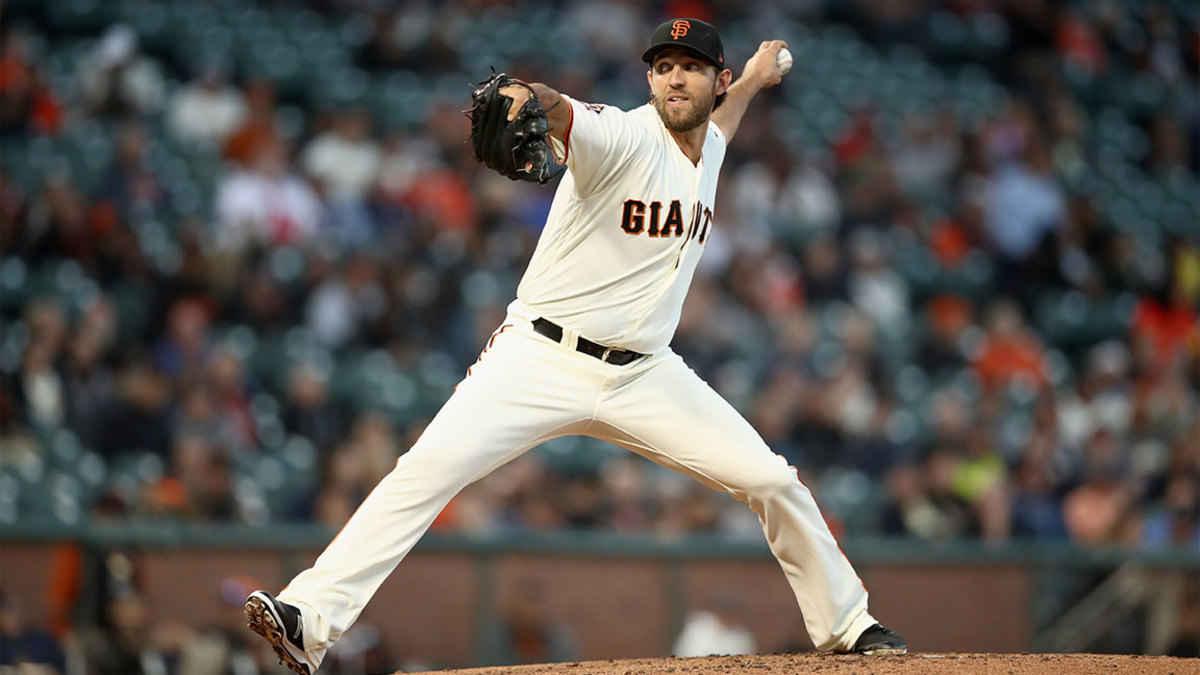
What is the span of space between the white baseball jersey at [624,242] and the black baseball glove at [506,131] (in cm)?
34

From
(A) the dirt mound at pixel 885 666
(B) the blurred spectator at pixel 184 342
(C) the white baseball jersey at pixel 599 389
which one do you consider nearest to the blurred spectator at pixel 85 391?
(B) the blurred spectator at pixel 184 342

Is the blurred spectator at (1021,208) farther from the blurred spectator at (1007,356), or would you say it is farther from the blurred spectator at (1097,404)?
the blurred spectator at (1097,404)

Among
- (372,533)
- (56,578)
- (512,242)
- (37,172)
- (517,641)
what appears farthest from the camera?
(512,242)

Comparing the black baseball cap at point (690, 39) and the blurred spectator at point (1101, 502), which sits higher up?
the black baseball cap at point (690, 39)

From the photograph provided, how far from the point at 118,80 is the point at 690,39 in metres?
6.74

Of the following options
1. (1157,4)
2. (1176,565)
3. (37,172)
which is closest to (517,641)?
(1176,565)

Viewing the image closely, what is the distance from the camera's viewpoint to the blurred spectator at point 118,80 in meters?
10.0

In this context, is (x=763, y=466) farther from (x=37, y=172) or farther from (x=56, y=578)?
(x=37, y=172)

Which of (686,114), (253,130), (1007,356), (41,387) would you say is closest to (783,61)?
(686,114)

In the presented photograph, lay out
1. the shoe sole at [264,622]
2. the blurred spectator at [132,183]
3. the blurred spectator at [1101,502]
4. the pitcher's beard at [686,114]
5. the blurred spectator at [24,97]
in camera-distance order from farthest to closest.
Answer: the blurred spectator at [24,97] < the blurred spectator at [1101,502] < the blurred spectator at [132,183] < the pitcher's beard at [686,114] < the shoe sole at [264,622]

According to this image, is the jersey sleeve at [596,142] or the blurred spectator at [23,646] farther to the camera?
the blurred spectator at [23,646]

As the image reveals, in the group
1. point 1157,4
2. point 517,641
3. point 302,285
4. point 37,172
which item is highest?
point 1157,4

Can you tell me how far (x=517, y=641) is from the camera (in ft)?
24.6

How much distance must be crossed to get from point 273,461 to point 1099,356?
20.9 ft
